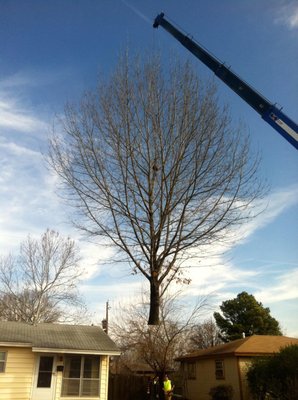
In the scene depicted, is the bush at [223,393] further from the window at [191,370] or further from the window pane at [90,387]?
the window pane at [90,387]

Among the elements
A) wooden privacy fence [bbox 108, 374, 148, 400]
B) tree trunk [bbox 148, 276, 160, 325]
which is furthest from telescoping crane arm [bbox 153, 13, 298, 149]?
wooden privacy fence [bbox 108, 374, 148, 400]

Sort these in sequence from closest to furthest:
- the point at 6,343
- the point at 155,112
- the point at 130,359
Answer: the point at 155,112 < the point at 6,343 < the point at 130,359

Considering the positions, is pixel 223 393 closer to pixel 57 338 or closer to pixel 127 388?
pixel 127 388

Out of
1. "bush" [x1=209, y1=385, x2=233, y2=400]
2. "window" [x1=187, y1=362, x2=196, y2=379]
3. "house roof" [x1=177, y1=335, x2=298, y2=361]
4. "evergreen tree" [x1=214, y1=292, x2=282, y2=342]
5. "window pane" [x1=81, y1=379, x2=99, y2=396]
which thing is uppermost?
"evergreen tree" [x1=214, y1=292, x2=282, y2=342]

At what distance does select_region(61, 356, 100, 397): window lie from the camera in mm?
13969

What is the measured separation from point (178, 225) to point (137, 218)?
103 cm

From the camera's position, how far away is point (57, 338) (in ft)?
49.6

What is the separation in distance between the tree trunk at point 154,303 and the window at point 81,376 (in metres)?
8.65

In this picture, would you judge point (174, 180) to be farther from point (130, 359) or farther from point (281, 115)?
point (130, 359)

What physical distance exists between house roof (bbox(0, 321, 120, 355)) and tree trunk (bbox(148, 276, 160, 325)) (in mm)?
7831

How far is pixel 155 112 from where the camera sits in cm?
884

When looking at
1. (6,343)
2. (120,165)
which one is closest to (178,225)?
(120,165)

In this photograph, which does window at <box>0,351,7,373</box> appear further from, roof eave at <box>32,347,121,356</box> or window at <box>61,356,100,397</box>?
window at <box>61,356,100,397</box>

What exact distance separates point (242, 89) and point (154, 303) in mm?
7821
